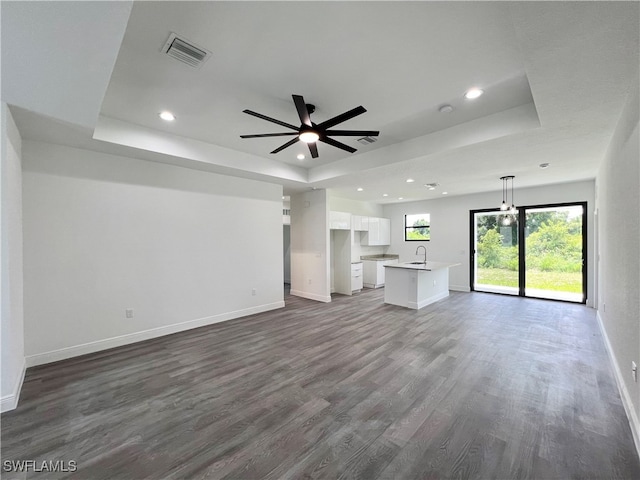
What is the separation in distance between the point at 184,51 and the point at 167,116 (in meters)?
1.38

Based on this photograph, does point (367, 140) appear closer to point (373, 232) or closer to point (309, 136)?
point (309, 136)

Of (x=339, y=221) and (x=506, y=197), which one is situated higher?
(x=506, y=197)

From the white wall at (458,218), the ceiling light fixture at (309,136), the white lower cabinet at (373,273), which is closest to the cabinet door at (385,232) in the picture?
the white wall at (458,218)

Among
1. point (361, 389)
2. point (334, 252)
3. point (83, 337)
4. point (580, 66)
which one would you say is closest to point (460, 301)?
point (334, 252)

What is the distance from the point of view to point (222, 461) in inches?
68.6

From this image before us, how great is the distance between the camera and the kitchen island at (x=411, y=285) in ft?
18.1

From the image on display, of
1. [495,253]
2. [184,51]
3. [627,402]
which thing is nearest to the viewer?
A: [184,51]

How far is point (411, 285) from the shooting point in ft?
18.3

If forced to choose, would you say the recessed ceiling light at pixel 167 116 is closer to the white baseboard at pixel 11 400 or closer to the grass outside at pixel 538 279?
the white baseboard at pixel 11 400

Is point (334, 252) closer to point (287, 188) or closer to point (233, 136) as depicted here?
point (287, 188)

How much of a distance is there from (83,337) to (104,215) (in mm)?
1619

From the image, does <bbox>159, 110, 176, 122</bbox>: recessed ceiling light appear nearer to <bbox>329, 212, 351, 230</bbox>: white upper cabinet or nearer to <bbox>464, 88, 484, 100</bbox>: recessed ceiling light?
<bbox>464, 88, 484, 100</bbox>: recessed ceiling light
